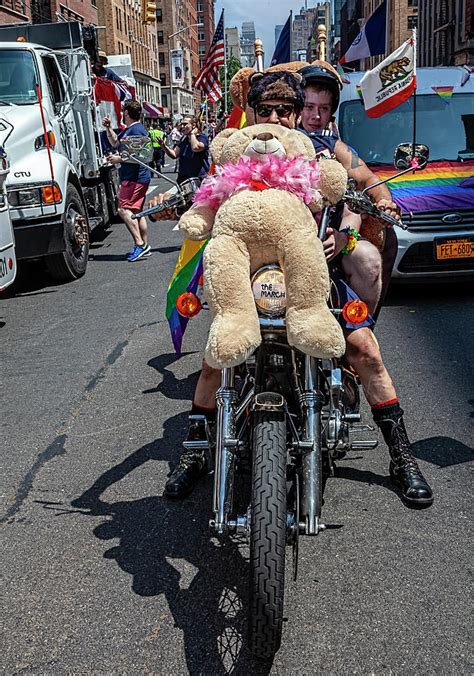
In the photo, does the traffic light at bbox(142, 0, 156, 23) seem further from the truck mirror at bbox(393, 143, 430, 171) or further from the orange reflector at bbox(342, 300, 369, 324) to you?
the orange reflector at bbox(342, 300, 369, 324)

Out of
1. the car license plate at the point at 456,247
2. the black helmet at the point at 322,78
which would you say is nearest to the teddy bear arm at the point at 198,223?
the black helmet at the point at 322,78

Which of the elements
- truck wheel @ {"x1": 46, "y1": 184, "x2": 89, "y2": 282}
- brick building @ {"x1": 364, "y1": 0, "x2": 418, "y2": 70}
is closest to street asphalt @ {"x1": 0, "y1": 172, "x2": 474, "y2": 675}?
truck wheel @ {"x1": 46, "y1": 184, "x2": 89, "y2": 282}

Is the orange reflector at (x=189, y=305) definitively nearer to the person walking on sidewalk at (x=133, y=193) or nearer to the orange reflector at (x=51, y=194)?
the orange reflector at (x=51, y=194)

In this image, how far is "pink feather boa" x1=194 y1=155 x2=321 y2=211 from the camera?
111 inches

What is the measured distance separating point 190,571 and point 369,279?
165 centimetres

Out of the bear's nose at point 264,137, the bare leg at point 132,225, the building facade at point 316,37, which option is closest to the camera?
the bear's nose at point 264,137

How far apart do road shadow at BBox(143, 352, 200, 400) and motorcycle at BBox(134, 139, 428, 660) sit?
1.78m

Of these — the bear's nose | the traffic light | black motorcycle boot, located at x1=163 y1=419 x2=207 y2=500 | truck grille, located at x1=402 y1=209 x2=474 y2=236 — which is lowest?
black motorcycle boot, located at x1=163 y1=419 x2=207 y2=500

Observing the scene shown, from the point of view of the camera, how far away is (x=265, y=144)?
2.87 metres

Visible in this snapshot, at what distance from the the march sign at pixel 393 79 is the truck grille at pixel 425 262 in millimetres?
2772

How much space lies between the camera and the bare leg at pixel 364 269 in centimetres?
373

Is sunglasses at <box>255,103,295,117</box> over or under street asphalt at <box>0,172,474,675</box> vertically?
over

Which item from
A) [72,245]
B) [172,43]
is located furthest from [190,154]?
[172,43]

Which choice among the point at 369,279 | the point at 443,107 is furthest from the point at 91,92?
the point at 369,279
